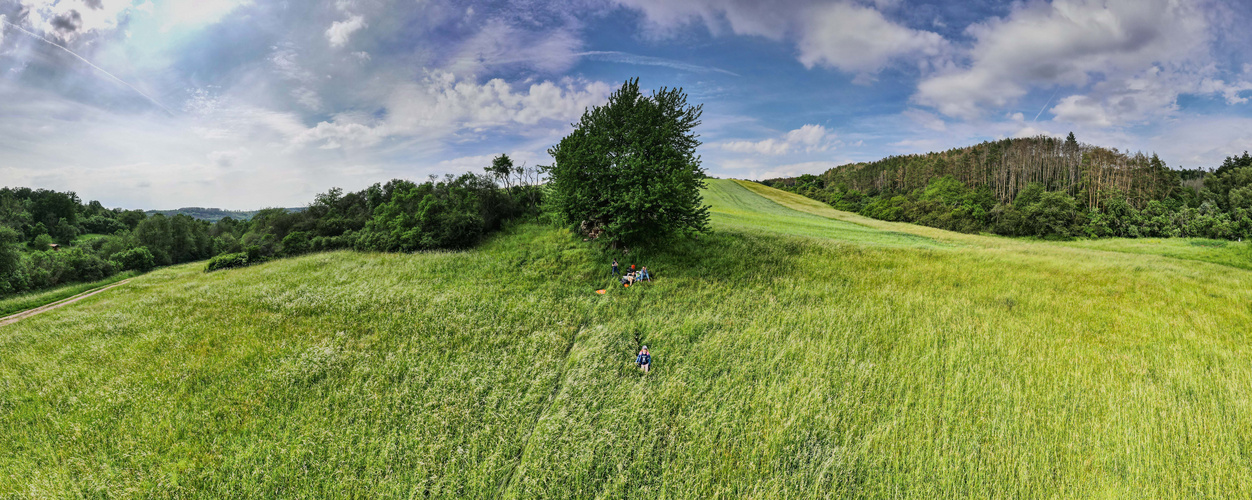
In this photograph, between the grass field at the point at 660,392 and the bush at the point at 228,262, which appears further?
the bush at the point at 228,262

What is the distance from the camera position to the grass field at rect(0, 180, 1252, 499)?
23.9 feet

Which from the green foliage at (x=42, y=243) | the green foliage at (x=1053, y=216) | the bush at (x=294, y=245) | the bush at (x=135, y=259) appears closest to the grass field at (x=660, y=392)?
the bush at (x=294, y=245)

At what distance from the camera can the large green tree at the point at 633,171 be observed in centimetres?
1820

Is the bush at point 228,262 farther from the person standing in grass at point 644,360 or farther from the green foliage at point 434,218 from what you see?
the person standing in grass at point 644,360

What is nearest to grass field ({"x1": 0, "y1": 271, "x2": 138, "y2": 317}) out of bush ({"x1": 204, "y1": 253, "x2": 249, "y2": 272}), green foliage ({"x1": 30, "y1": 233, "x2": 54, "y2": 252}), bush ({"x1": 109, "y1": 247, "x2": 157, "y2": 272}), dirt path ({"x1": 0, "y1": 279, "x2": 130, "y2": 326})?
dirt path ({"x1": 0, "y1": 279, "x2": 130, "y2": 326})

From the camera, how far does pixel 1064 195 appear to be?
55125 millimetres

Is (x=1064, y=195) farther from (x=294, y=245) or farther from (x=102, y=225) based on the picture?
(x=102, y=225)

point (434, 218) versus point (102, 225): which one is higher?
point (102, 225)

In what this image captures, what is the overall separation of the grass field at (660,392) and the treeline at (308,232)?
11340 millimetres

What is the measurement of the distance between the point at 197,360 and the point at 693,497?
15.9 meters

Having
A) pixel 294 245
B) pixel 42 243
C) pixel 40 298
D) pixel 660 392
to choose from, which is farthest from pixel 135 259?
pixel 660 392

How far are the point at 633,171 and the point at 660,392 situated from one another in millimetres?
11890

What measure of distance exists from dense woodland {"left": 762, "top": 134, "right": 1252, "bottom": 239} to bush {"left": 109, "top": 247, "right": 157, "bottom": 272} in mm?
103527

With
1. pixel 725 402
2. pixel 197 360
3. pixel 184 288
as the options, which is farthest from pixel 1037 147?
pixel 184 288
